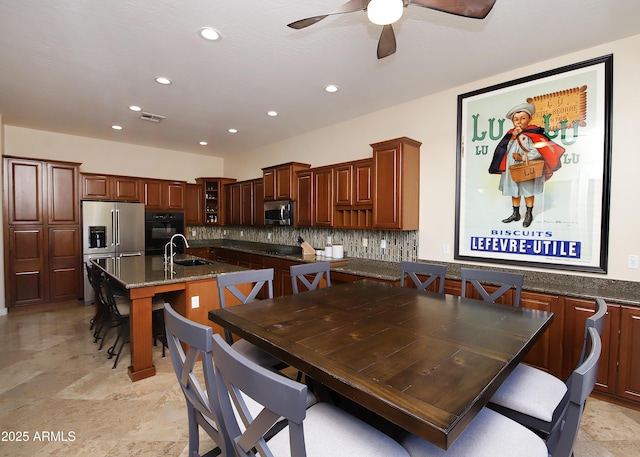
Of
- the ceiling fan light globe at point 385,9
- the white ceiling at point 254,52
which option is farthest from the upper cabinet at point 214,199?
the ceiling fan light globe at point 385,9

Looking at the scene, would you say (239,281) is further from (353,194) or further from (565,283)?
(565,283)

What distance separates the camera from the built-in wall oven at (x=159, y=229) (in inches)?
237

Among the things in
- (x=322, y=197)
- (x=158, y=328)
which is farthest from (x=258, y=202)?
(x=158, y=328)

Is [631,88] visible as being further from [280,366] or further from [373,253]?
[280,366]

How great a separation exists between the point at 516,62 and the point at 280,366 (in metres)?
3.38

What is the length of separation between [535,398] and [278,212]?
4.41m

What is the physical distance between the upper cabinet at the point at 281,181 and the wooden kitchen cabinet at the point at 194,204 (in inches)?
81.7

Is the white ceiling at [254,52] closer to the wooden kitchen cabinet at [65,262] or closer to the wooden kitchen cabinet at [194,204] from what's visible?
the wooden kitchen cabinet at [65,262]

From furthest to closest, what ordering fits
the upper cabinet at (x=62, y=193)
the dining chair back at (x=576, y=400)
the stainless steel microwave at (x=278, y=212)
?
the stainless steel microwave at (x=278, y=212), the upper cabinet at (x=62, y=193), the dining chair back at (x=576, y=400)

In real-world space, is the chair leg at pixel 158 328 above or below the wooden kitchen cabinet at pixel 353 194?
below

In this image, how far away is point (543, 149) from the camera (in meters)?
2.94

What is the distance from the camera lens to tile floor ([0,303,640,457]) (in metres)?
1.99

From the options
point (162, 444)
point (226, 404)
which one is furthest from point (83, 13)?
point (162, 444)

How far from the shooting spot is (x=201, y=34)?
2.49 meters
